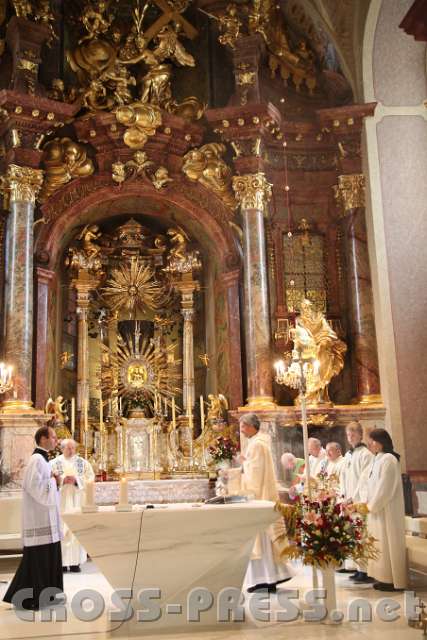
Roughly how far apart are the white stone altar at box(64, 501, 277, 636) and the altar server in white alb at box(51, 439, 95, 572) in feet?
9.83

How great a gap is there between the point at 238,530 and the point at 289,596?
1.45 metres

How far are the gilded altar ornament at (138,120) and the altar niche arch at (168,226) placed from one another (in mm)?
832

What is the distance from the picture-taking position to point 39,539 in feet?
23.0

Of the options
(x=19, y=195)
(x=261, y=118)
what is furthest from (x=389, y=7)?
(x=19, y=195)

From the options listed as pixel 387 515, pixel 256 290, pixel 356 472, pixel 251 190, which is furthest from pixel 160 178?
pixel 387 515

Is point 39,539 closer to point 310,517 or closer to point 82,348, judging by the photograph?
point 310,517

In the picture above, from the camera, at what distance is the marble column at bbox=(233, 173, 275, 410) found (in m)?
11.9

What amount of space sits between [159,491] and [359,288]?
4.65m

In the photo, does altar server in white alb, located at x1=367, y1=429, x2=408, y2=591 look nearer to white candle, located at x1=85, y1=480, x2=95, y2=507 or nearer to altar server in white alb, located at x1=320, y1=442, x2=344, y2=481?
altar server in white alb, located at x1=320, y1=442, x2=344, y2=481

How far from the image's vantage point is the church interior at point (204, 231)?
38.5ft

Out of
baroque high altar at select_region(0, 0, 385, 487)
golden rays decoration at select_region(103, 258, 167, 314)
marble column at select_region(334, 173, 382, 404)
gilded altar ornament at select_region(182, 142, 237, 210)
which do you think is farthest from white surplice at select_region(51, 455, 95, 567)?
gilded altar ornament at select_region(182, 142, 237, 210)

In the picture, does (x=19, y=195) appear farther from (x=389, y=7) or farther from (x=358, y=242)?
(x=389, y=7)

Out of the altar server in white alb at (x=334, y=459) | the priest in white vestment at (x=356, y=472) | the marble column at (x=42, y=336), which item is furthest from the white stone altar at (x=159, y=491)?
the priest in white vestment at (x=356, y=472)

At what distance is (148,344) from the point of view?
1362cm
